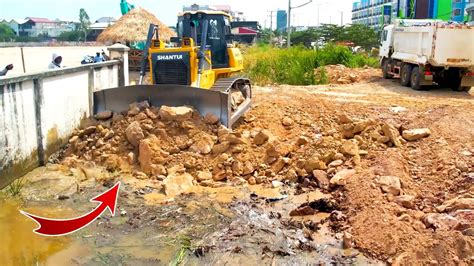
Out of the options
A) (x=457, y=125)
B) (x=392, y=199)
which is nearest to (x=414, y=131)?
(x=457, y=125)

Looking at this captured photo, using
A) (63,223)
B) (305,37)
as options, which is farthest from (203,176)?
(305,37)

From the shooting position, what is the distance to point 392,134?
7.54m

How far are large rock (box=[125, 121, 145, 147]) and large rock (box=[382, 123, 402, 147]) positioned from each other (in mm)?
3939

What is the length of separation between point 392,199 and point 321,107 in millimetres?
3957

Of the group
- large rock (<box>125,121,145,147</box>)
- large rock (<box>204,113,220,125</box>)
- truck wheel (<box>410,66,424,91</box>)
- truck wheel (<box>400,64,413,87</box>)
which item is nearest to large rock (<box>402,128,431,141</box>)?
large rock (<box>204,113,220,125</box>)

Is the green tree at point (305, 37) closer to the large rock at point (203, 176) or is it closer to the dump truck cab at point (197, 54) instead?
the dump truck cab at point (197, 54)

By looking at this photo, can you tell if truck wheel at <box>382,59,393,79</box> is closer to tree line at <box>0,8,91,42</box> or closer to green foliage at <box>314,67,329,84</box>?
green foliage at <box>314,67,329,84</box>

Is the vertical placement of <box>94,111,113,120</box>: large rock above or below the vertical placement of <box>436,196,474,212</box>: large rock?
above

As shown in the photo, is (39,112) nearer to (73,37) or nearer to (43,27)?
(73,37)

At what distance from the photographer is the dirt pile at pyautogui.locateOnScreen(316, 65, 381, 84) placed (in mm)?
17362

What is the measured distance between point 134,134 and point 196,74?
5.84 ft

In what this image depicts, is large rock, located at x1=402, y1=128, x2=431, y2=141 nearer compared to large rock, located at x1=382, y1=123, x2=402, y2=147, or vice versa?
large rock, located at x1=382, y1=123, x2=402, y2=147

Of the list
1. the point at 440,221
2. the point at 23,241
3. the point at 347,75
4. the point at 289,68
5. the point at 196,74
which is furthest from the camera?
the point at 347,75

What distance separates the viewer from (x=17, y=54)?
25000 millimetres
